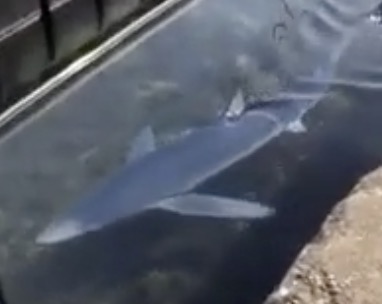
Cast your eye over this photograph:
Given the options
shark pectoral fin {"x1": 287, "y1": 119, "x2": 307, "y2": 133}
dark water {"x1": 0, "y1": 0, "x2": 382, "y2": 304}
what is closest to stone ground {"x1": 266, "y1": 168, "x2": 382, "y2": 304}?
dark water {"x1": 0, "y1": 0, "x2": 382, "y2": 304}

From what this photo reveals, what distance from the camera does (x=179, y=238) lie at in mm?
969

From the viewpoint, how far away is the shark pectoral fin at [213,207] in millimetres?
996

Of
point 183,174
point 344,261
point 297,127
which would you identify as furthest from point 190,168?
point 344,261

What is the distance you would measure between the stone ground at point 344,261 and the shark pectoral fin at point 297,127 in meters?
0.20

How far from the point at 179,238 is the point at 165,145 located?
165 millimetres

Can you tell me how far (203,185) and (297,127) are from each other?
5.5 inches

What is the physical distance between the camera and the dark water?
926 millimetres

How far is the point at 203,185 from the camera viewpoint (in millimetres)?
1044

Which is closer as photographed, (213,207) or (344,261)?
(344,261)

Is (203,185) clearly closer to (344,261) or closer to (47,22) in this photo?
(344,261)

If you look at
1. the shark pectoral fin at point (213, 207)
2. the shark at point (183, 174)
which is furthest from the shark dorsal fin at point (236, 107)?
the shark pectoral fin at point (213, 207)

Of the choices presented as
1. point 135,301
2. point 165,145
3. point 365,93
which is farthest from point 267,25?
point 135,301

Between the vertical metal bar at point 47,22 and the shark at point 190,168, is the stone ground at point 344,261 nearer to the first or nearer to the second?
the shark at point 190,168

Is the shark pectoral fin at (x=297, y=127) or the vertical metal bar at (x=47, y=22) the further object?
the vertical metal bar at (x=47, y=22)
